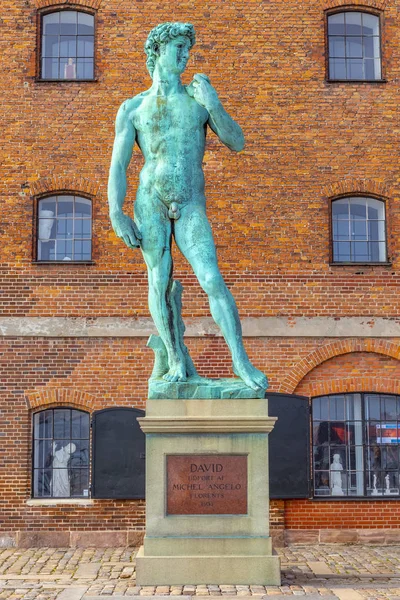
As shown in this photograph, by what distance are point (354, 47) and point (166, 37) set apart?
716cm

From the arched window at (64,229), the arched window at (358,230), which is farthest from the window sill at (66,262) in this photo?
the arched window at (358,230)

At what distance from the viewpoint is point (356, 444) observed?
13.5 meters

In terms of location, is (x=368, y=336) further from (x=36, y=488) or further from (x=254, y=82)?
(x=36, y=488)

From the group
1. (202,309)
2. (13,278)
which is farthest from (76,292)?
(202,309)

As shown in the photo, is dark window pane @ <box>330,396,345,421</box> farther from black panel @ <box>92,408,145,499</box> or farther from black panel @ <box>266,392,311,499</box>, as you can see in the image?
black panel @ <box>92,408,145,499</box>

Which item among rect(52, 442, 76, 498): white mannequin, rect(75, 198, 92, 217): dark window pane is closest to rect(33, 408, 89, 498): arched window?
rect(52, 442, 76, 498): white mannequin

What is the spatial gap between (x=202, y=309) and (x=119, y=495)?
311 cm

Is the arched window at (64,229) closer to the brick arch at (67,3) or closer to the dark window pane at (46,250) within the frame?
the dark window pane at (46,250)

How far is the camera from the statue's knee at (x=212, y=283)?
7.71m

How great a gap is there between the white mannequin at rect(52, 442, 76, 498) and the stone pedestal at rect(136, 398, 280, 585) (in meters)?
6.07

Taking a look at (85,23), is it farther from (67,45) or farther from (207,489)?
(207,489)

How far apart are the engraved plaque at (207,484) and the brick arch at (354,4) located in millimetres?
9201

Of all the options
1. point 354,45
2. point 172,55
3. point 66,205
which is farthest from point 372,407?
point 172,55

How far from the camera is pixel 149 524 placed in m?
7.43
